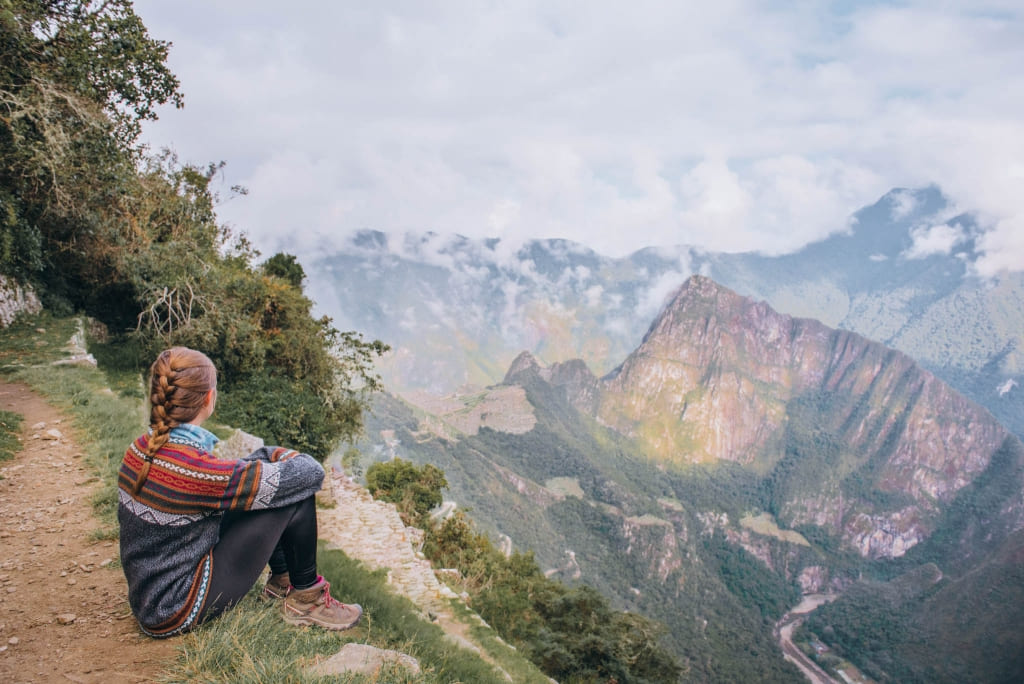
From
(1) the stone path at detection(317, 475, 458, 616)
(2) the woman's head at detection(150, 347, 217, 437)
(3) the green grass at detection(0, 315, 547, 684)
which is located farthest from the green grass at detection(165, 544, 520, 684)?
(1) the stone path at detection(317, 475, 458, 616)

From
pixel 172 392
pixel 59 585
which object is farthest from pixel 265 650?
pixel 59 585

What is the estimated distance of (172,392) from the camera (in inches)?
132

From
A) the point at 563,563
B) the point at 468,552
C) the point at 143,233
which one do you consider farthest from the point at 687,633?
the point at 143,233

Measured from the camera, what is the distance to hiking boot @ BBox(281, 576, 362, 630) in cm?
451

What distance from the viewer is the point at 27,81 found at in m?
12.3

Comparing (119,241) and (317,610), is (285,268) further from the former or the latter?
(317,610)

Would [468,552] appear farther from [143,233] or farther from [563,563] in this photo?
[563,563]

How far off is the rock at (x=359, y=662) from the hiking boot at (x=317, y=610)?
1.99 ft

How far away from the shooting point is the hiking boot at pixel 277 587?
180 inches

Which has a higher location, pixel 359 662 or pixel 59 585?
pixel 359 662

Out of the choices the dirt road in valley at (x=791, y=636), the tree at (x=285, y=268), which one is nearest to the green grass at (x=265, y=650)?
the tree at (x=285, y=268)

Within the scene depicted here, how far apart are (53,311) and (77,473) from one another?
1090cm

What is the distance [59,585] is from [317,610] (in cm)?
261

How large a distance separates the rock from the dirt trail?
109cm
